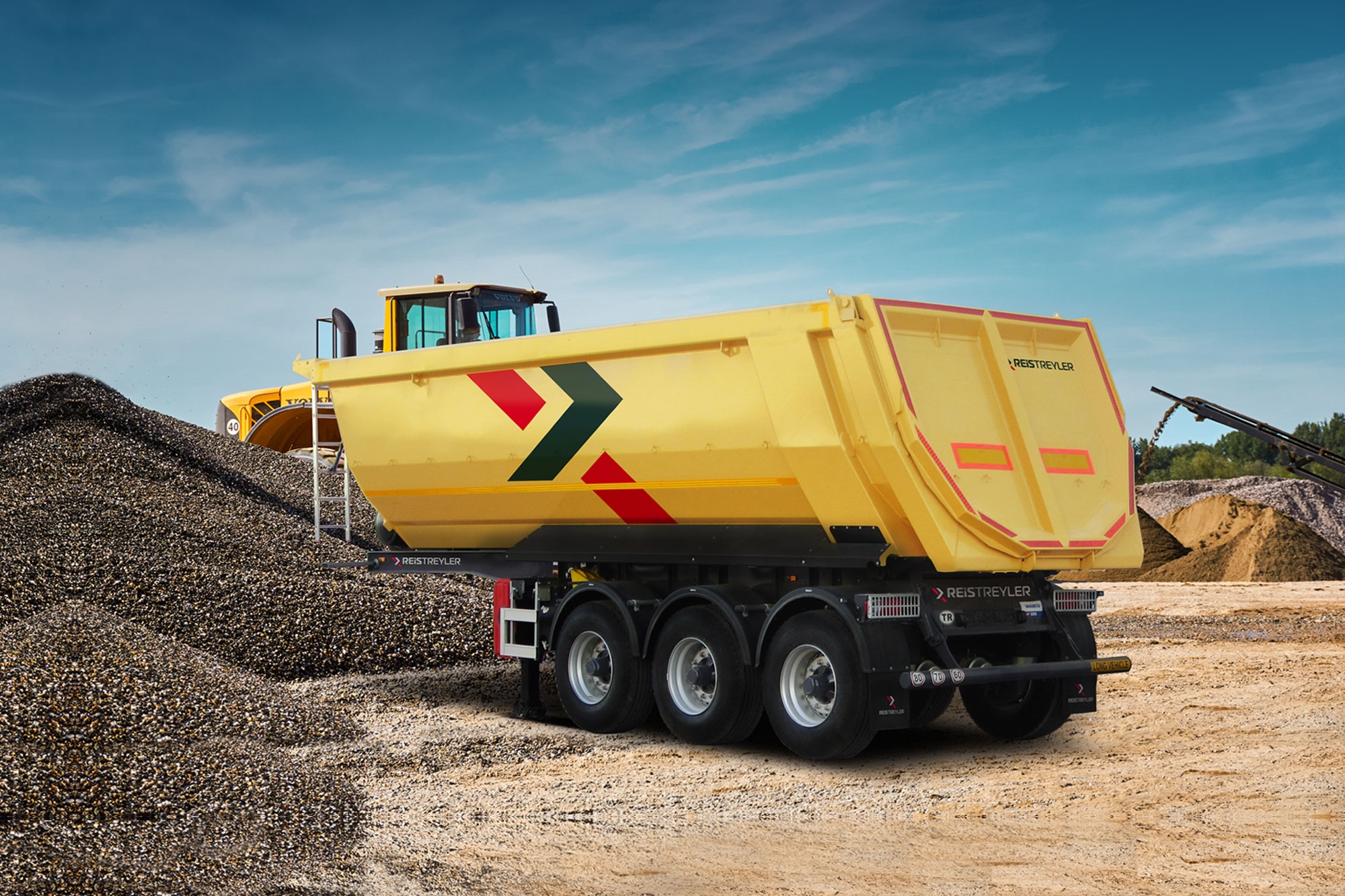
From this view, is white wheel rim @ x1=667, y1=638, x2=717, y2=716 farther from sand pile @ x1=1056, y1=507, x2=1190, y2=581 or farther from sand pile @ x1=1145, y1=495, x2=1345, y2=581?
sand pile @ x1=1145, y1=495, x2=1345, y2=581

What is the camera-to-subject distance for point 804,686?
28.5 ft

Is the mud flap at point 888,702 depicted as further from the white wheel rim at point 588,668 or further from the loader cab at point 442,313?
the loader cab at point 442,313

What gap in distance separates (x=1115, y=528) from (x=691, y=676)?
10.2 feet

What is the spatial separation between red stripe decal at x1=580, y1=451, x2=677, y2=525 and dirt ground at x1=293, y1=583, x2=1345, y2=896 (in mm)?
1620

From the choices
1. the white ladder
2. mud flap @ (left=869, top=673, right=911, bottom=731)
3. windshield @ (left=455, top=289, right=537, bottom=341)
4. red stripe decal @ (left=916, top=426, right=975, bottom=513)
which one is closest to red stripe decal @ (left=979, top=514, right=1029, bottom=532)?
red stripe decal @ (left=916, top=426, right=975, bottom=513)

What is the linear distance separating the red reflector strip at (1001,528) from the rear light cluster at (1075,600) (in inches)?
35.0

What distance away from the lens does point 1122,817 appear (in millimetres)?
7125

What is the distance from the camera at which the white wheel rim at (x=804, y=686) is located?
8562 mm

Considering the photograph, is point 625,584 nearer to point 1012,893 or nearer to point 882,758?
point 882,758

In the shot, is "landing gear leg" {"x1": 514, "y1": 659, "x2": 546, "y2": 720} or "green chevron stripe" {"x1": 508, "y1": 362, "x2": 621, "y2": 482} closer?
"green chevron stripe" {"x1": 508, "y1": 362, "x2": 621, "y2": 482}

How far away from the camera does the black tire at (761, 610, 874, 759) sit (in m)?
8.24

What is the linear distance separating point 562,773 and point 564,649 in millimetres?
1940

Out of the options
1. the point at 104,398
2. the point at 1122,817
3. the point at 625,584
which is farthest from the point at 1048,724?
the point at 104,398

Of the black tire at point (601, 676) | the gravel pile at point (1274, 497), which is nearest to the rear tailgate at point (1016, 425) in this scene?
the black tire at point (601, 676)
